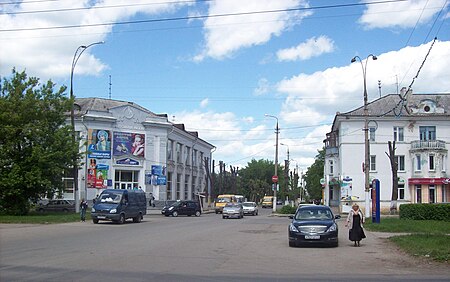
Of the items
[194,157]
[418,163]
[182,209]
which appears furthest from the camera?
[194,157]

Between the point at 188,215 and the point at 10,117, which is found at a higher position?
the point at 10,117

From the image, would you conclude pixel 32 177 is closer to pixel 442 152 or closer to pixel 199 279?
pixel 199 279

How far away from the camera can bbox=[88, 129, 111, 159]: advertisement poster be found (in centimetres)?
5775

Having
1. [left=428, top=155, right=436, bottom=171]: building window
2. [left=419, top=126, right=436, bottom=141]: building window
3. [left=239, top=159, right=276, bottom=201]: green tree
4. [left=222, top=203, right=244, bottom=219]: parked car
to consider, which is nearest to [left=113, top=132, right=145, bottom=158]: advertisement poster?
[left=222, top=203, right=244, bottom=219]: parked car

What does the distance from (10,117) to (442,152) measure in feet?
155

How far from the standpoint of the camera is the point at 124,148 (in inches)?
2382

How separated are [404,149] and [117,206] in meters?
40.3

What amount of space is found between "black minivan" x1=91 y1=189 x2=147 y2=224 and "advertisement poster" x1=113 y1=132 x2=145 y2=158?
23457 millimetres

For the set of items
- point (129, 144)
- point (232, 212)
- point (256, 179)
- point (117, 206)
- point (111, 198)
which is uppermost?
point (129, 144)

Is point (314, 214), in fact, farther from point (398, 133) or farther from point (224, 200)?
point (398, 133)

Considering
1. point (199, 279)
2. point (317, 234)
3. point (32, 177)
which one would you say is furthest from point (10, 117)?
point (199, 279)

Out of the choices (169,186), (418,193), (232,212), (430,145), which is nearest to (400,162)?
(430,145)

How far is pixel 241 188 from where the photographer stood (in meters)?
128

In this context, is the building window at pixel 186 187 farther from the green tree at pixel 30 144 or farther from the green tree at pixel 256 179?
the green tree at pixel 256 179
